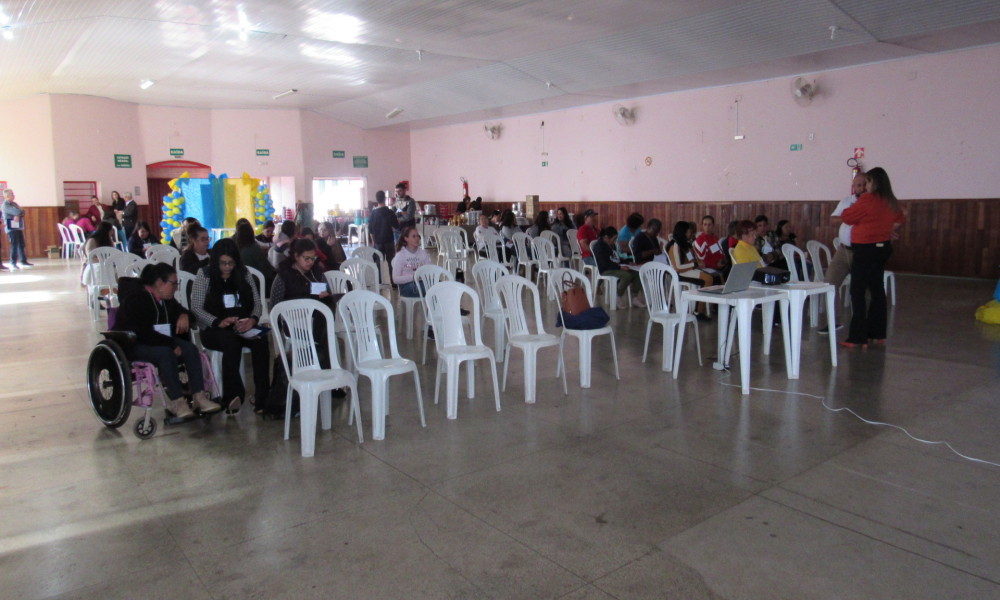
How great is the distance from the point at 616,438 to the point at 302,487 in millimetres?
1703

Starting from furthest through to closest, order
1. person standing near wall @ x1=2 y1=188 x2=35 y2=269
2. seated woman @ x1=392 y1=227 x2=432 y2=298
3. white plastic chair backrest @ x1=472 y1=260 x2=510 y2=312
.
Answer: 1. person standing near wall @ x1=2 y1=188 x2=35 y2=269
2. seated woman @ x1=392 y1=227 x2=432 y2=298
3. white plastic chair backrest @ x1=472 y1=260 x2=510 y2=312

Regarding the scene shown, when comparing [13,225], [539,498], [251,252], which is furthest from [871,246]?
[13,225]

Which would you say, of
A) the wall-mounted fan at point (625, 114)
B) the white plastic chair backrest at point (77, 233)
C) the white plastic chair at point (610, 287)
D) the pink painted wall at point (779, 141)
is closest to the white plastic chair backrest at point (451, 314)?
the white plastic chair at point (610, 287)

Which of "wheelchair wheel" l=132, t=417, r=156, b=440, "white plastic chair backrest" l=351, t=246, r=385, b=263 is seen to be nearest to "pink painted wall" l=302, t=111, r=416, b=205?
"white plastic chair backrest" l=351, t=246, r=385, b=263

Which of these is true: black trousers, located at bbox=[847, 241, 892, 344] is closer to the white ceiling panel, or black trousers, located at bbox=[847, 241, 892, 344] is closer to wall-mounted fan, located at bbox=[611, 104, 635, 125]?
the white ceiling panel

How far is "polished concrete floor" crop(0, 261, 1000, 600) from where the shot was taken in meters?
2.39

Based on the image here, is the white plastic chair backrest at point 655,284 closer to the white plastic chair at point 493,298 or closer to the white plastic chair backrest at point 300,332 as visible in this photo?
the white plastic chair at point 493,298

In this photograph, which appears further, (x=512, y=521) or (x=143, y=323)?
(x=143, y=323)

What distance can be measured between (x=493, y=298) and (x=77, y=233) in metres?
13.0

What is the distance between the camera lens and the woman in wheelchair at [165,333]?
3883 mm

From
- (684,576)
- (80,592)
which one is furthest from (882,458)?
(80,592)

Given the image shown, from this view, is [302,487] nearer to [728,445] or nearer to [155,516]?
[155,516]

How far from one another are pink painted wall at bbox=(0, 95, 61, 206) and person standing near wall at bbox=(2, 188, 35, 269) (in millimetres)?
1708

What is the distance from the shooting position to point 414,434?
3.89 metres
